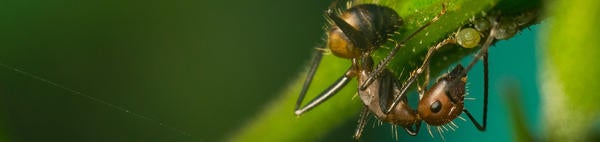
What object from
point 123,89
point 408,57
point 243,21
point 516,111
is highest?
point 516,111

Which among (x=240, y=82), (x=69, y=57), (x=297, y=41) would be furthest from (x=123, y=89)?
(x=297, y=41)

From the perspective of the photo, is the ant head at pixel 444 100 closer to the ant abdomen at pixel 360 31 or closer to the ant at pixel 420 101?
the ant at pixel 420 101

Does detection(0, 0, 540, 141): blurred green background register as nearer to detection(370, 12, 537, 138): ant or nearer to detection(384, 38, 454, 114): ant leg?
detection(370, 12, 537, 138): ant

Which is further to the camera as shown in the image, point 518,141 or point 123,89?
point 123,89

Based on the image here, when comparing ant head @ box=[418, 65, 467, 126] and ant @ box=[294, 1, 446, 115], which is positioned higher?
ant @ box=[294, 1, 446, 115]

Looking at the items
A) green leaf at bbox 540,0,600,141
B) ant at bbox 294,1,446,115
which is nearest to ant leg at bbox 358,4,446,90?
ant at bbox 294,1,446,115

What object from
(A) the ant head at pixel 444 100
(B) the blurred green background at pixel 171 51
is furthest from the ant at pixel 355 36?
(B) the blurred green background at pixel 171 51

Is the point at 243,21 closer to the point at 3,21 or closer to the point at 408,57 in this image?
the point at 3,21
